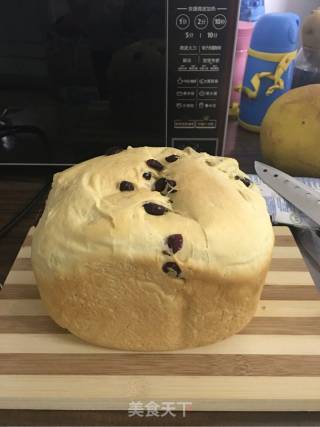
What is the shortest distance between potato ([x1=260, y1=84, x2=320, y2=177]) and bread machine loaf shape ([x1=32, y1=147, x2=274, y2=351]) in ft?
1.15

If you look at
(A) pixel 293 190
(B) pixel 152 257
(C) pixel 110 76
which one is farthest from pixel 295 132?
(B) pixel 152 257

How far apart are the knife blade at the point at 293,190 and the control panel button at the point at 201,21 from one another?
308 mm

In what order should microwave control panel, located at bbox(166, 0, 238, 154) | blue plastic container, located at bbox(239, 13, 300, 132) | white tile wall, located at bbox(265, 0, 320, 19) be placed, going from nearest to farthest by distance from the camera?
microwave control panel, located at bbox(166, 0, 238, 154) → blue plastic container, located at bbox(239, 13, 300, 132) → white tile wall, located at bbox(265, 0, 320, 19)

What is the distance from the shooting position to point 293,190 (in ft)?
2.75

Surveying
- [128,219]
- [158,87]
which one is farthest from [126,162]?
[158,87]

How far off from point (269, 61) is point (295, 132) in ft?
0.76

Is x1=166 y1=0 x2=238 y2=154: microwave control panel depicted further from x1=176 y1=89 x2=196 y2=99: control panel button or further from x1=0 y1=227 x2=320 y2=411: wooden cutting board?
x1=0 y1=227 x2=320 y2=411: wooden cutting board

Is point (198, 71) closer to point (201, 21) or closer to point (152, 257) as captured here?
point (201, 21)

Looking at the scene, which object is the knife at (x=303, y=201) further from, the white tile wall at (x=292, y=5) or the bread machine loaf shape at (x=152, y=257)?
the white tile wall at (x=292, y=5)

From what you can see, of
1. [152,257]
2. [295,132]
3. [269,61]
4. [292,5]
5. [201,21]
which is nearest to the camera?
[152,257]

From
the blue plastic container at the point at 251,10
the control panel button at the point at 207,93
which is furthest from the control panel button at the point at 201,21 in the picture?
the blue plastic container at the point at 251,10

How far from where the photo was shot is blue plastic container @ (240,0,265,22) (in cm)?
109

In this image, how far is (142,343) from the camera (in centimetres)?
58

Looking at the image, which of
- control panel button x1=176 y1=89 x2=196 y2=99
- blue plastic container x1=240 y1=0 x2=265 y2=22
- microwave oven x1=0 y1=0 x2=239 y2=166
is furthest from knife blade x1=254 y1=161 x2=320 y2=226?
blue plastic container x1=240 y1=0 x2=265 y2=22
